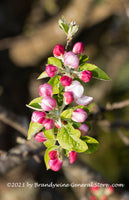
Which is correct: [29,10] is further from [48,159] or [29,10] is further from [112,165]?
[112,165]

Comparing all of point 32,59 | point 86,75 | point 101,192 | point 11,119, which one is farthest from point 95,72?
point 32,59

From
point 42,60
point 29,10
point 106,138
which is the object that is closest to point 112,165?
point 106,138

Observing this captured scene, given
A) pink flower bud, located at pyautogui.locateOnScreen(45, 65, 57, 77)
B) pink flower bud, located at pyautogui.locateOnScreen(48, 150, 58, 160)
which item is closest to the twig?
pink flower bud, located at pyautogui.locateOnScreen(48, 150, 58, 160)

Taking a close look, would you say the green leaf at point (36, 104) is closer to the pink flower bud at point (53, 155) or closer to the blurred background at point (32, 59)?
the pink flower bud at point (53, 155)

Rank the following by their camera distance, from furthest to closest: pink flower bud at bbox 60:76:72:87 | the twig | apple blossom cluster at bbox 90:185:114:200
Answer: apple blossom cluster at bbox 90:185:114:200 → the twig → pink flower bud at bbox 60:76:72:87

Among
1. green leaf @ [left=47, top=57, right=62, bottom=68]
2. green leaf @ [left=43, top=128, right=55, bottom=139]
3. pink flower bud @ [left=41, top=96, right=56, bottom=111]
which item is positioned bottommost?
green leaf @ [left=43, top=128, right=55, bottom=139]

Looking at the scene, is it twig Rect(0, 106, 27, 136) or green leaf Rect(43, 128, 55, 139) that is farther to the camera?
twig Rect(0, 106, 27, 136)

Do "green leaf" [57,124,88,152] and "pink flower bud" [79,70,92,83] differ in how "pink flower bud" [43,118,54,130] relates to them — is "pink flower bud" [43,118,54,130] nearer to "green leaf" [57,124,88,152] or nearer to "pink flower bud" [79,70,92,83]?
"green leaf" [57,124,88,152]

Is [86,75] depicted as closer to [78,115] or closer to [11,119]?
[78,115]
